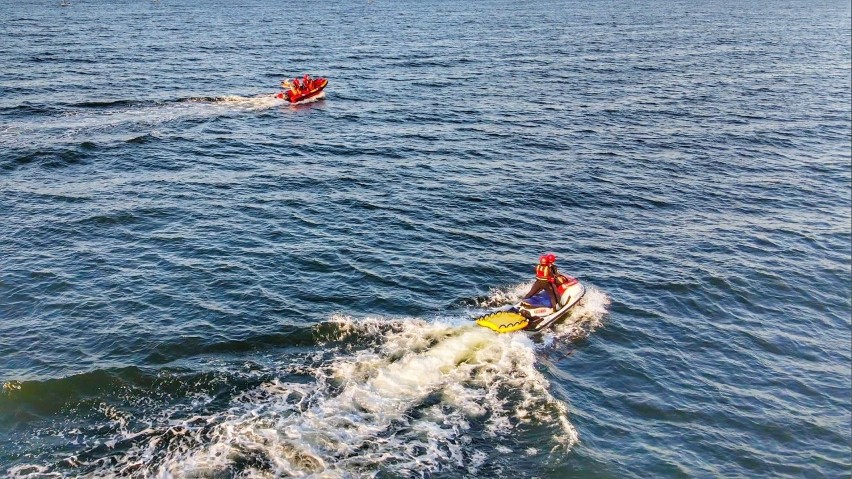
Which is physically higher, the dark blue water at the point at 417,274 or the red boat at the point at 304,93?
the red boat at the point at 304,93

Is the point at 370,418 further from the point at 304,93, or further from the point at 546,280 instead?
the point at 304,93

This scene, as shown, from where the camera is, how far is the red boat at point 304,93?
209ft

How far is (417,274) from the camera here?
109 feet

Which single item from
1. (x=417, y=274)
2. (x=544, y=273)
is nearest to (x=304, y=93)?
(x=417, y=274)

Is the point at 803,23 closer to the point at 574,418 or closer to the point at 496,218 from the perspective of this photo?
the point at 496,218

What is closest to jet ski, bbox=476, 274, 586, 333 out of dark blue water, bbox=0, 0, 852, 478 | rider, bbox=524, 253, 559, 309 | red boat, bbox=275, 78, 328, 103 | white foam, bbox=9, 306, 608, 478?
rider, bbox=524, 253, 559, 309

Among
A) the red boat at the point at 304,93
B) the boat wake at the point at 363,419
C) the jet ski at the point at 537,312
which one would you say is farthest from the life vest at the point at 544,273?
the red boat at the point at 304,93

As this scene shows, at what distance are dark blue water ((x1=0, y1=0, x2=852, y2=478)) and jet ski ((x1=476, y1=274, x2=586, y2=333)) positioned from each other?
2.04 ft

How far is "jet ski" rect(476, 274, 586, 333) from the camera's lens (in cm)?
2830

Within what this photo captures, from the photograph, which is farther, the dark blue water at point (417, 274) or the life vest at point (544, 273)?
the life vest at point (544, 273)

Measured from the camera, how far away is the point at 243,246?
35.6 meters

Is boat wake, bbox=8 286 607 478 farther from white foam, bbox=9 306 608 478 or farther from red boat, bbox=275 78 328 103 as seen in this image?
red boat, bbox=275 78 328 103

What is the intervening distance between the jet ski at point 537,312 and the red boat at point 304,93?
40.1 metres

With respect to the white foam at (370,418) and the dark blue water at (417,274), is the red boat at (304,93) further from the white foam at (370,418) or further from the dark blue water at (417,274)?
the white foam at (370,418)
